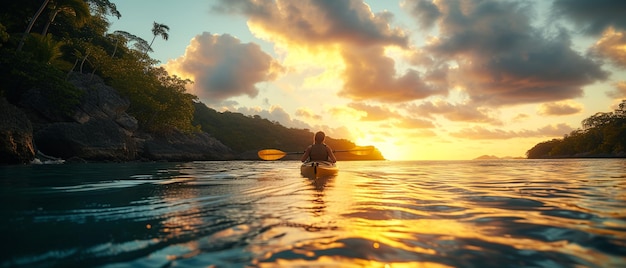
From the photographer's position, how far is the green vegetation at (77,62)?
24.9 m

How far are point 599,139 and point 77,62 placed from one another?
115250 mm

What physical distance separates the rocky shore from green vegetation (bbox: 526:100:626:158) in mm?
92268

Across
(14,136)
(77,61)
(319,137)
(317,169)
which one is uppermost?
(77,61)

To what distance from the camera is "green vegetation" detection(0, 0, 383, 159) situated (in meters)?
24.9

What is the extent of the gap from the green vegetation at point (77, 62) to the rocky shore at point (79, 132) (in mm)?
1178

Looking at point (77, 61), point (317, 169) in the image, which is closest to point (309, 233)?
point (317, 169)

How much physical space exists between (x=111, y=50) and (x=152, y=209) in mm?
52030

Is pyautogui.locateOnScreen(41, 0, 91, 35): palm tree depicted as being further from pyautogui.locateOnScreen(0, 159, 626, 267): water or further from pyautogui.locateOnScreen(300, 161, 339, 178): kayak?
pyautogui.locateOnScreen(0, 159, 626, 267): water

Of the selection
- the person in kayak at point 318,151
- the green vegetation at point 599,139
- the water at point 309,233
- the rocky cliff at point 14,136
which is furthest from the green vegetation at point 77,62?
the green vegetation at point 599,139

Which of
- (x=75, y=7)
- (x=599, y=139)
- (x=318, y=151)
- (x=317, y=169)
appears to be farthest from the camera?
(x=599, y=139)

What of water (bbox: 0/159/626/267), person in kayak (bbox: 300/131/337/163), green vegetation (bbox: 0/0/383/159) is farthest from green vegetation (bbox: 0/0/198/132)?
water (bbox: 0/159/626/267)

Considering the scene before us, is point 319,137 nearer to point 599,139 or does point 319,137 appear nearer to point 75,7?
point 75,7

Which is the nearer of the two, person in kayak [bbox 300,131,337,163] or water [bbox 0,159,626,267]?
water [bbox 0,159,626,267]

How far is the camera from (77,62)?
128ft
